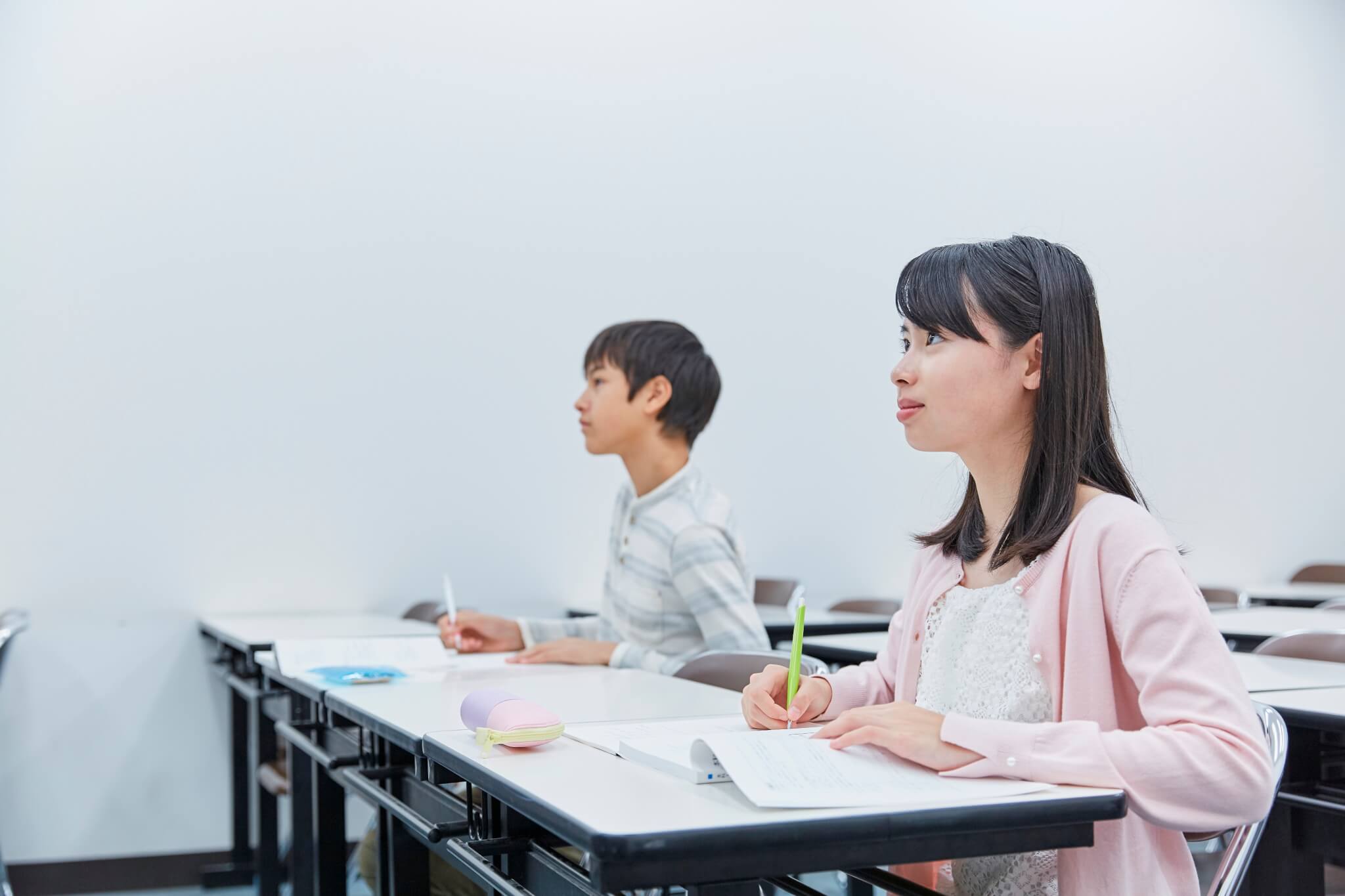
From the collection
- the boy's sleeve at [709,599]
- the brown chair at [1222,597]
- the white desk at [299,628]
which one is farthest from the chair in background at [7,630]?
the brown chair at [1222,597]

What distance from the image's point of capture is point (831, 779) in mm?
897

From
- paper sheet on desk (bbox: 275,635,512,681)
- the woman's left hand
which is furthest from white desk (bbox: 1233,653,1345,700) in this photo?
paper sheet on desk (bbox: 275,635,512,681)

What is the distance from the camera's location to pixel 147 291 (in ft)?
11.4

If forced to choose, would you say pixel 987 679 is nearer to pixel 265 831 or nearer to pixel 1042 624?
pixel 1042 624

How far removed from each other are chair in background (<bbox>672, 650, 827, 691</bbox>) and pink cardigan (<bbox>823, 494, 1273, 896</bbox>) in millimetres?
634

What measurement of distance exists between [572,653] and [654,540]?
28cm

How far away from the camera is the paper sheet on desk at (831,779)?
2.79 feet

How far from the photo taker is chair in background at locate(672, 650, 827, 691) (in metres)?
1.80

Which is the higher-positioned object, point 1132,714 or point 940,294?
point 940,294

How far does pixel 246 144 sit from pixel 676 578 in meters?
2.24

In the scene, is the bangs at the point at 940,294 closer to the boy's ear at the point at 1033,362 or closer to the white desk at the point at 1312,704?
the boy's ear at the point at 1033,362

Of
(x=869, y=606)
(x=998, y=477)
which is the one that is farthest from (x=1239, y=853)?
(x=869, y=606)

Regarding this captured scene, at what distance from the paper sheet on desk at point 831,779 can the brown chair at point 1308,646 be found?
148cm

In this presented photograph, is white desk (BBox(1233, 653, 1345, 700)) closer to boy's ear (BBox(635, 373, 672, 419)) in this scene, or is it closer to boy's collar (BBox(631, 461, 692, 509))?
boy's collar (BBox(631, 461, 692, 509))
